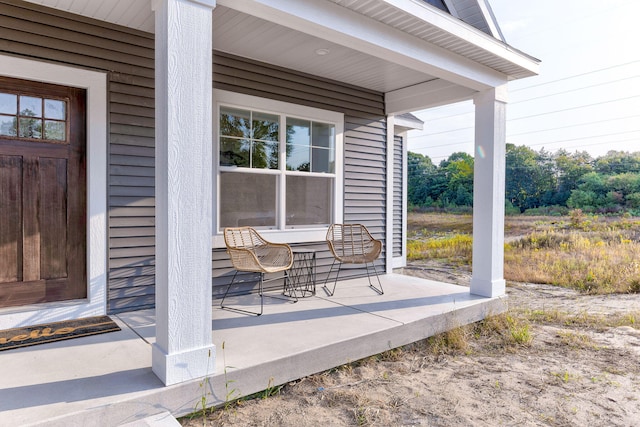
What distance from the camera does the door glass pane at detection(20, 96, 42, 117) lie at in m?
2.92

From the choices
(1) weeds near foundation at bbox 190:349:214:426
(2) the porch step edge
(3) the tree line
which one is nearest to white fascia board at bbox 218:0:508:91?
(1) weeds near foundation at bbox 190:349:214:426

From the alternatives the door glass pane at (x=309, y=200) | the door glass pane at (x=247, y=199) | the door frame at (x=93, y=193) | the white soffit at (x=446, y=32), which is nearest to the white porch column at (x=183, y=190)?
the white soffit at (x=446, y=32)

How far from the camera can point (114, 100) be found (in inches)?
126

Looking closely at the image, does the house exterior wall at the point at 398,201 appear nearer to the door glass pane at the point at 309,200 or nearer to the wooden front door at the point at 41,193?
the door glass pane at the point at 309,200

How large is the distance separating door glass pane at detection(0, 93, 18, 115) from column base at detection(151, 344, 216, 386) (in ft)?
7.01

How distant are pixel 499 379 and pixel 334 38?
2706mm

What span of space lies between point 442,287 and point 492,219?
3.20 feet

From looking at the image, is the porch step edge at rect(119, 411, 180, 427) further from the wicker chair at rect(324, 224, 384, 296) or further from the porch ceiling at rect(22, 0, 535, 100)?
the wicker chair at rect(324, 224, 384, 296)

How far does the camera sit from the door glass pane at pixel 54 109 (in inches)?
119

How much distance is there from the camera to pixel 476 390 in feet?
8.41

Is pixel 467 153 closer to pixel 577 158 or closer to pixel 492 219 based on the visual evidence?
pixel 577 158

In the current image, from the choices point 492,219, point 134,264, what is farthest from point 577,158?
point 134,264

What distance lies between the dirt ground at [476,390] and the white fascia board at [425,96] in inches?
103

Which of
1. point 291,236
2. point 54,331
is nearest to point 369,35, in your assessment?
point 291,236
